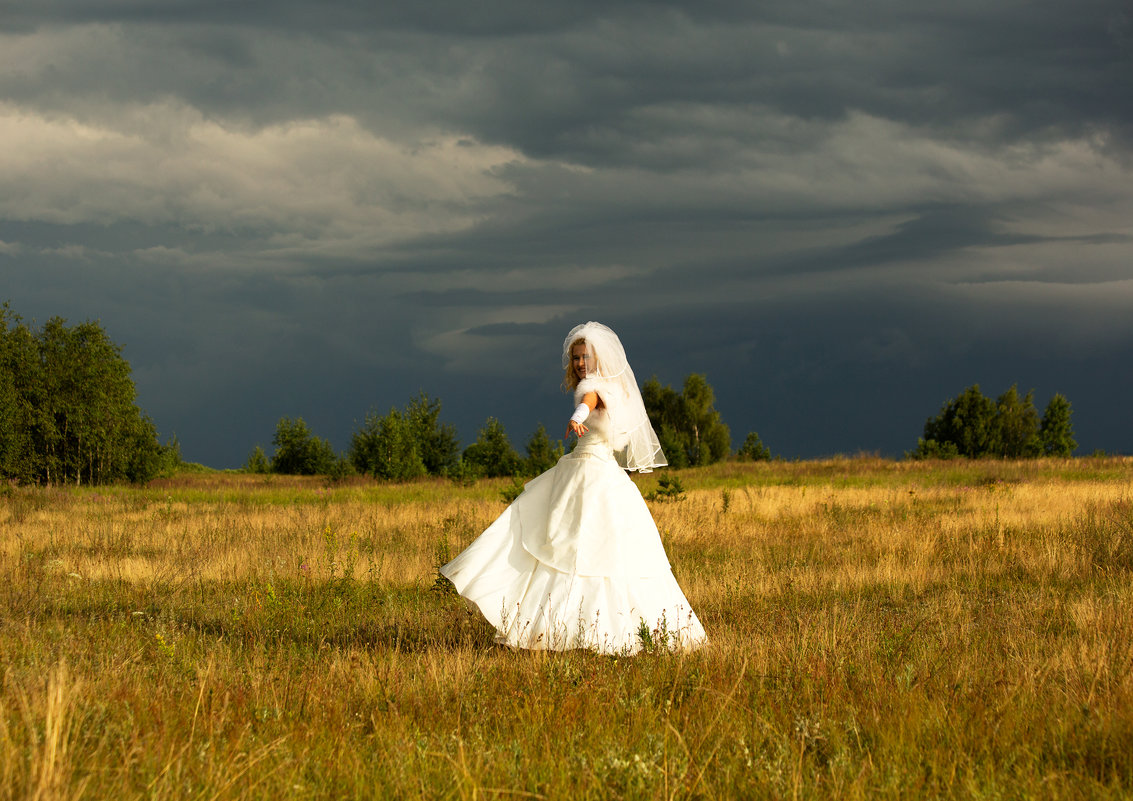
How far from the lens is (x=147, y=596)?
1001 cm

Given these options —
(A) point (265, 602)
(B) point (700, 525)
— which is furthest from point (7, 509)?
(B) point (700, 525)

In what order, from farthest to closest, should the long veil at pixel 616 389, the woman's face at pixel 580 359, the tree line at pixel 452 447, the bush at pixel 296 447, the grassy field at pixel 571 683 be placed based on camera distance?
the bush at pixel 296 447 → the tree line at pixel 452 447 → the woman's face at pixel 580 359 → the long veil at pixel 616 389 → the grassy field at pixel 571 683

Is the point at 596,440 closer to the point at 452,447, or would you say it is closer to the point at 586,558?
the point at 586,558

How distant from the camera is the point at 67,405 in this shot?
48.3 meters

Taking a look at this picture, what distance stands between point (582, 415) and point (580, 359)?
0.70 m

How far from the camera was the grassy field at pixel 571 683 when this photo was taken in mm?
3988

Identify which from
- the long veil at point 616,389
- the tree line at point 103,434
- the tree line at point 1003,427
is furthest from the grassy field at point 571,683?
the tree line at point 1003,427

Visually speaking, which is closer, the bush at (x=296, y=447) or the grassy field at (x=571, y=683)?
the grassy field at (x=571, y=683)

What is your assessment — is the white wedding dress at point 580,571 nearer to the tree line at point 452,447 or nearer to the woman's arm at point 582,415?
the woman's arm at point 582,415

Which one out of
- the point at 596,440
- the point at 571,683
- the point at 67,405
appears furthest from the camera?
the point at 67,405

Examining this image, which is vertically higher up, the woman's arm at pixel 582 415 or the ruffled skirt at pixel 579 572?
the woman's arm at pixel 582 415

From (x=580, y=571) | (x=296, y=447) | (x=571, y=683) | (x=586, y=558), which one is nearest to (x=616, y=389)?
(x=586, y=558)

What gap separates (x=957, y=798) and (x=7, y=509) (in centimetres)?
2351

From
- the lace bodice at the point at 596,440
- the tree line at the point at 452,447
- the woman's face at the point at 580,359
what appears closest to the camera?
the lace bodice at the point at 596,440
